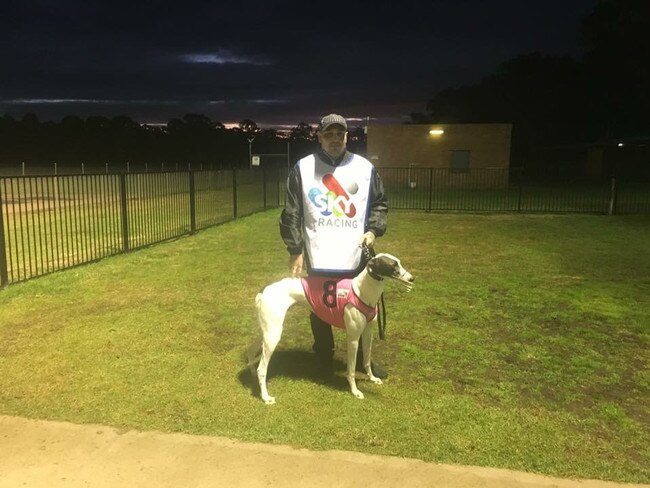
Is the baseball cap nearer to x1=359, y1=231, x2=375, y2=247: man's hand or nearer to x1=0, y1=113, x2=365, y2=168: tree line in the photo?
x1=359, y1=231, x2=375, y2=247: man's hand

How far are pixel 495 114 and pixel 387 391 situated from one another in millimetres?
A: 59028

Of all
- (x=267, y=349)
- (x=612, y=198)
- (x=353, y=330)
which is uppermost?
(x=612, y=198)

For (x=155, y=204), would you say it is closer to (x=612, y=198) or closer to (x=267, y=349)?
(x=267, y=349)

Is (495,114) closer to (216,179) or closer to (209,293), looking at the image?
(216,179)

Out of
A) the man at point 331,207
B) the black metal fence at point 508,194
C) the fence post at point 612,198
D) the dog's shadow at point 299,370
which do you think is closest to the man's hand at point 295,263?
the man at point 331,207

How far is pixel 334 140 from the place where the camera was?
4012mm

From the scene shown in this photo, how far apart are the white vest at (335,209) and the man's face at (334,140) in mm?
100

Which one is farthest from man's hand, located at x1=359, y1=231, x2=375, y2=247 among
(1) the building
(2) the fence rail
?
(1) the building

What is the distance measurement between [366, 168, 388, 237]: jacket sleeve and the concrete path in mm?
1683

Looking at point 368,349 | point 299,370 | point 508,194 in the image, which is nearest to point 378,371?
point 368,349

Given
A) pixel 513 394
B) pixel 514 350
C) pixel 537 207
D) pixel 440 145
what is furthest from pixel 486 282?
pixel 440 145

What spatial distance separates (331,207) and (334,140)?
0.50m

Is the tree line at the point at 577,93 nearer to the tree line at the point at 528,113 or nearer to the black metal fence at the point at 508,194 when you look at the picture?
the tree line at the point at 528,113

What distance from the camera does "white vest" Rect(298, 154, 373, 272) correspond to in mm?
4027
